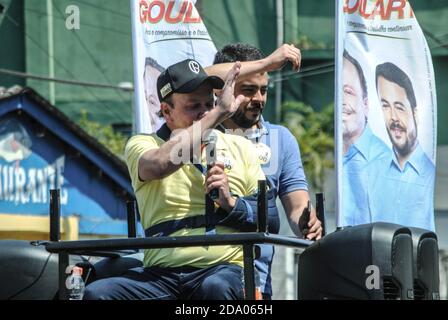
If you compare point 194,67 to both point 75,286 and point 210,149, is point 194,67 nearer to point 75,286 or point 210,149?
point 210,149

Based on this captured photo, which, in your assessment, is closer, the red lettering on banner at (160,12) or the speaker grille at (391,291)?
the speaker grille at (391,291)

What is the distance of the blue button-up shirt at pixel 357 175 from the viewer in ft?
25.5

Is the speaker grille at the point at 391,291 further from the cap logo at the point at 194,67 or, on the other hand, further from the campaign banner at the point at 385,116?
the campaign banner at the point at 385,116

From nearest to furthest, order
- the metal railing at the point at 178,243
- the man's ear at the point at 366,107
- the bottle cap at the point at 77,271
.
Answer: the metal railing at the point at 178,243 → the bottle cap at the point at 77,271 → the man's ear at the point at 366,107

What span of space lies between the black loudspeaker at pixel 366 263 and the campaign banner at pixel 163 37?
10.1ft

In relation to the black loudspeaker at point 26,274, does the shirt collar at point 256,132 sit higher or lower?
higher

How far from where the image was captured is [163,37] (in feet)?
26.1

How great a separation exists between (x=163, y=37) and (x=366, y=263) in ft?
11.9

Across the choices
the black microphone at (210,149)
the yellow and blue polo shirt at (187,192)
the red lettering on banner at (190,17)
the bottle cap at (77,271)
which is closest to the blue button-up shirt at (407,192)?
the red lettering on banner at (190,17)

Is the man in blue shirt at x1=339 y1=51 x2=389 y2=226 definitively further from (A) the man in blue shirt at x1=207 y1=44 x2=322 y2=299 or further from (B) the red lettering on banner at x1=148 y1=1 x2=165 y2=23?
(A) the man in blue shirt at x1=207 y1=44 x2=322 y2=299

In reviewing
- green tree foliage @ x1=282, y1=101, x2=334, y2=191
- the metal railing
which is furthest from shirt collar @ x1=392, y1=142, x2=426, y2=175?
green tree foliage @ x1=282, y1=101, x2=334, y2=191

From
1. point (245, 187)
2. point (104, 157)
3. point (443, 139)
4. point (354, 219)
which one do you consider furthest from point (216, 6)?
point (245, 187)

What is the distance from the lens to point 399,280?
185 inches

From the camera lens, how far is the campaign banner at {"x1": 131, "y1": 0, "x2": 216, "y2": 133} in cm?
781
